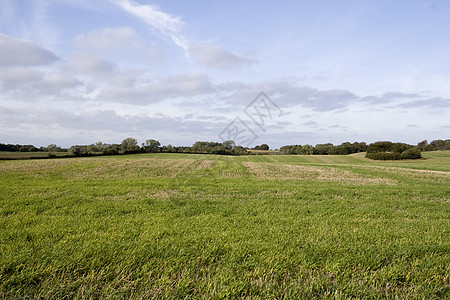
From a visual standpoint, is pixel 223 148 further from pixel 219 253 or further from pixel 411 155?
pixel 219 253

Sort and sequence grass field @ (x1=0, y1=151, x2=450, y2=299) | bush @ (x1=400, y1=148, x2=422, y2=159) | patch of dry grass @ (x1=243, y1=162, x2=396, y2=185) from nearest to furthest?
grass field @ (x1=0, y1=151, x2=450, y2=299) → patch of dry grass @ (x1=243, y1=162, x2=396, y2=185) → bush @ (x1=400, y1=148, x2=422, y2=159)

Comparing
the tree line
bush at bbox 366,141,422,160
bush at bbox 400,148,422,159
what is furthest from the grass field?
bush at bbox 400,148,422,159

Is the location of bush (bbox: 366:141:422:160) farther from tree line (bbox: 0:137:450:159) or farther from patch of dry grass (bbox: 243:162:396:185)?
patch of dry grass (bbox: 243:162:396:185)

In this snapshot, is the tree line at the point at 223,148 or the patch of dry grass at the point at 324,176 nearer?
the patch of dry grass at the point at 324,176

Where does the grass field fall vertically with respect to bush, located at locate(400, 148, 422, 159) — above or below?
below

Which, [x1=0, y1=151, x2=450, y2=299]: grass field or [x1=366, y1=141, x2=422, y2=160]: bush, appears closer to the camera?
[x1=0, y1=151, x2=450, y2=299]: grass field

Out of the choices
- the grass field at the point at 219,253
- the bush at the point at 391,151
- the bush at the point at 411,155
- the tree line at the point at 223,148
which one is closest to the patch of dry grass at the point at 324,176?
the grass field at the point at 219,253

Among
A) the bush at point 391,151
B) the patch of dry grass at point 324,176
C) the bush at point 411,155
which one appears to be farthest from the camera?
the bush at point 391,151

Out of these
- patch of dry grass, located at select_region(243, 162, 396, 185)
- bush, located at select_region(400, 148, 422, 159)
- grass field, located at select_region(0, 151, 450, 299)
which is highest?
bush, located at select_region(400, 148, 422, 159)

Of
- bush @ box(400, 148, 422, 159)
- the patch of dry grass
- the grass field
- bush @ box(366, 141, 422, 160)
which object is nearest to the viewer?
the grass field

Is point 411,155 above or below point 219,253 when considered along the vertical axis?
above

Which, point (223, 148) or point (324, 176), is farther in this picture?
point (223, 148)

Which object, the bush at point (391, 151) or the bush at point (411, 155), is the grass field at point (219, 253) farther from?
the bush at point (411, 155)

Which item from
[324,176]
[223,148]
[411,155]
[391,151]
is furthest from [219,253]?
[391,151]
